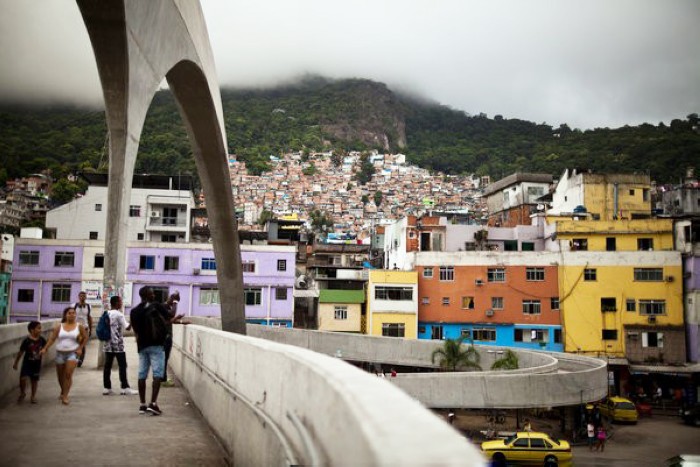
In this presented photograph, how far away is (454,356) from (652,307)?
16.9 m

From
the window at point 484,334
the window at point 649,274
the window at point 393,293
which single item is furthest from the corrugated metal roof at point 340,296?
the window at point 649,274

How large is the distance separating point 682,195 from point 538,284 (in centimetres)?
2229

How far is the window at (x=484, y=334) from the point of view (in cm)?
3903

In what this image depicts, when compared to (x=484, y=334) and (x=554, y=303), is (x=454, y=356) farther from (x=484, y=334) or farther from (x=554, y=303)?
(x=554, y=303)

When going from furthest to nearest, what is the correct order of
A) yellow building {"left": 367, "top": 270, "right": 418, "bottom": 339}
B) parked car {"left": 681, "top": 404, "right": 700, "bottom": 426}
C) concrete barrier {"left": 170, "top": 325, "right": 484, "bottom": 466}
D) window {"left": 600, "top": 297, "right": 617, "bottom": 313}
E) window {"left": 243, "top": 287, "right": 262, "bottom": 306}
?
1. window {"left": 243, "top": 287, "right": 262, "bottom": 306}
2. yellow building {"left": 367, "top": 270, "right": 418, "bottom": 339}
3. window {"left": 600, "top": 297, "right": 617, "bottom": 313}
4. parked car {"left": 681, "top": 404, "right": 700, "bottom": 426}
5. concrete barrier {"left": 170, "top": 325, "right": 484, "bottom": 466}

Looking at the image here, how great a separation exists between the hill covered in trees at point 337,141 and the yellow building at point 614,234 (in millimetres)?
12238

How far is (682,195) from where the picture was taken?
5325 cm

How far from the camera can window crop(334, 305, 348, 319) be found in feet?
131

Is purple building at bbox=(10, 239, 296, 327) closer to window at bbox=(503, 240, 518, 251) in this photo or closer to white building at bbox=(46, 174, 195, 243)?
white building at bbox=(46, 174, 195, 243)

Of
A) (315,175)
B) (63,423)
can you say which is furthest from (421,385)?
(315,175)

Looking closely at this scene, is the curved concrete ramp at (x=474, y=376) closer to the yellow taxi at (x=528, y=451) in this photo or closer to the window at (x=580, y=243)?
the yellow taxi at (x=528, y=451)

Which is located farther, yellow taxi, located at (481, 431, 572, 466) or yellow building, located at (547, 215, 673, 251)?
yellow building, located at (547, 215, 673, 251)

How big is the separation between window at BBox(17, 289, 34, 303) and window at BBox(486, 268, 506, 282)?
26.7 m

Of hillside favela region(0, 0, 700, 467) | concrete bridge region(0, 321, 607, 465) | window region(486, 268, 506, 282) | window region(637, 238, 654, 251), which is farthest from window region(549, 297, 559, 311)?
concrete bridge region(0, 321, 607, 465)
